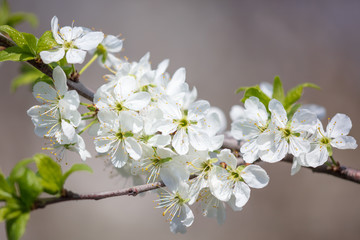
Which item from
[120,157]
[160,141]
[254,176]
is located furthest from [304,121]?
[120,157]

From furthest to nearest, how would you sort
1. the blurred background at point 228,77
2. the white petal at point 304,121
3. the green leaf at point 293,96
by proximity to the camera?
the blurred background at point 228,77 → the green leaf at point 293,96 → the white petal at point 304,121

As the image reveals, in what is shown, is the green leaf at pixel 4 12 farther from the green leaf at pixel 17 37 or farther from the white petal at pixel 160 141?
the white petal at pixel 160 141

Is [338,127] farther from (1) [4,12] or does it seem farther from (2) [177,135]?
(1) [4,12]

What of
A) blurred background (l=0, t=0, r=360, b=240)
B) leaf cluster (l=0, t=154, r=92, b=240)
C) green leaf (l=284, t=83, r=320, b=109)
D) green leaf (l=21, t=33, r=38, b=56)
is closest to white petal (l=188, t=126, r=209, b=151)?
leaf cluster (l=0, t=154, r=92, b=240)

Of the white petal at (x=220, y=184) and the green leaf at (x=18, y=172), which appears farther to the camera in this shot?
the white petal at (x=220, y=184)

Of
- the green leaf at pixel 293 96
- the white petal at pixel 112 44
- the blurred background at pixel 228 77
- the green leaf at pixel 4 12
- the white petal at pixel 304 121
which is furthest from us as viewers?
the blurred background at pixel 228 77

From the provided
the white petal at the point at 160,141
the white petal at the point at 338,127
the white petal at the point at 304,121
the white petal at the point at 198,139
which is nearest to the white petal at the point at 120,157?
the white petal at the point at 160,141

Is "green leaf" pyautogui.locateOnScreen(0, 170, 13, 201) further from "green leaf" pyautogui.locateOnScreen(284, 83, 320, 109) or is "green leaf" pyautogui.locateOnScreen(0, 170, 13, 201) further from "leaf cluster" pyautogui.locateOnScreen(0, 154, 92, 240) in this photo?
"green leaf" pyautogui.locateOnScreen(284, 83, 320, 109)

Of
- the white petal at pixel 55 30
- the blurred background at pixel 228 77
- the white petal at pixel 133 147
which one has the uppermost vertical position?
the white petal at pixel 55 30
